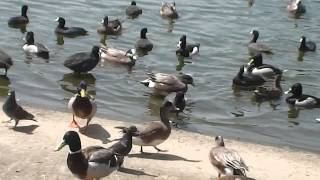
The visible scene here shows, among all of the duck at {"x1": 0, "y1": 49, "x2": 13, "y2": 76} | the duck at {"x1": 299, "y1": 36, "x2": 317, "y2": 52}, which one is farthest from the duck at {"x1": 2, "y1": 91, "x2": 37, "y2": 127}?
the duck at {"x1": 299, "y1": 36, "x2": 317, "y2": 52}

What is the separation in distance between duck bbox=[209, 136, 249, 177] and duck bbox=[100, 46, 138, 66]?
8866 mm

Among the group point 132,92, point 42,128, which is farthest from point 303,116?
point 42,128

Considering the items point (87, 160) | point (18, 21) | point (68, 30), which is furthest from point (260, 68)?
point (87, 160)

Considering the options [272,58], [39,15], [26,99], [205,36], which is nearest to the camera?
[26,99]

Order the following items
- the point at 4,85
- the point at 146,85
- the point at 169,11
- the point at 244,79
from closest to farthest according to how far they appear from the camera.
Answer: the point at 4,85, the point at 146,85, the point at 244,79, the point at 169,11

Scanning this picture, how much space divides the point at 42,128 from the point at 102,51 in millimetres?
7390

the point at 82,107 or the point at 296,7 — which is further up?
the point at 296,7

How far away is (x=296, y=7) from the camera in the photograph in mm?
28703

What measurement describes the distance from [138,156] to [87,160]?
2.50 meters

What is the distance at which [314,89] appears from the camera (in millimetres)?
19984

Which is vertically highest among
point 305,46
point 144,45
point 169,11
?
point 169,11

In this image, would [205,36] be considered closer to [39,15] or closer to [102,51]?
[102,51]

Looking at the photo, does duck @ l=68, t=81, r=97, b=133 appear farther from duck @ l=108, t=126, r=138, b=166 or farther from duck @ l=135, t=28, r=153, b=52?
duck @ l=135, t=28, r=153, b=52

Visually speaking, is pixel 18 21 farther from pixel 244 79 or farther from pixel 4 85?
pixel 244 79
